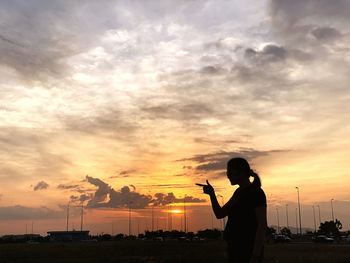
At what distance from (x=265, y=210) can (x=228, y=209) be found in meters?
0.39

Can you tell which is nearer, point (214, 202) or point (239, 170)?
point (239, 170)

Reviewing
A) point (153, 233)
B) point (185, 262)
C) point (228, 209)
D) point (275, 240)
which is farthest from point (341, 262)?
point (153, 233)

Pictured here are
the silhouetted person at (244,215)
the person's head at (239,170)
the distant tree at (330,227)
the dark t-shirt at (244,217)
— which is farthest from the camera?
the distant tree at (330,227)

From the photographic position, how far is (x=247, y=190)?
13.6ft

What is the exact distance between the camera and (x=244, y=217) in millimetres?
4109

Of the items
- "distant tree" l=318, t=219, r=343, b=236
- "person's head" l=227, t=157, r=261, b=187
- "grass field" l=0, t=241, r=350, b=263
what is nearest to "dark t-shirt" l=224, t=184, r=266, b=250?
"person's head" l=227, t=157, r=261, b=187

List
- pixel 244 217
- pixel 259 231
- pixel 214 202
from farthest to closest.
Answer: pixel 214 202 → pixel 244 217 → pixel 259 231

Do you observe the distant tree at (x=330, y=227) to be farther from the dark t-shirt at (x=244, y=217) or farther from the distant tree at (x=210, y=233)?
the dark t-shirt at (x=244, y=217)

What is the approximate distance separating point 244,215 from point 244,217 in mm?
20

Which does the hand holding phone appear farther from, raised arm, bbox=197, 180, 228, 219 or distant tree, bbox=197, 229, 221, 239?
distant tree, bbox=197, 229, 221, 239

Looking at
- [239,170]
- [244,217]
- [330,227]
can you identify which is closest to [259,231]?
Result: [244,217]

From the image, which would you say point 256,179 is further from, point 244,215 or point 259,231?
point 259,231

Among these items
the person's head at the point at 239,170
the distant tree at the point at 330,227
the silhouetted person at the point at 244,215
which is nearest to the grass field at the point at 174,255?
the silhouetted person at the point at 244,215

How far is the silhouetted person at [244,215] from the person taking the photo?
3.96m
